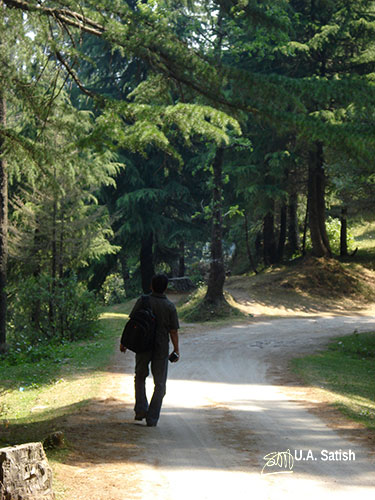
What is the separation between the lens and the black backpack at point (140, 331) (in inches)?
278

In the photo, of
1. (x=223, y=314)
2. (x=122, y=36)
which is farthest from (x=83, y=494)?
(x=223, y=314)

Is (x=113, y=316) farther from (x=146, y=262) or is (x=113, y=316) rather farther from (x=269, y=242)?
(x=269, y=242)

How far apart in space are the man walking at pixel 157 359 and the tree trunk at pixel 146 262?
83.8ft

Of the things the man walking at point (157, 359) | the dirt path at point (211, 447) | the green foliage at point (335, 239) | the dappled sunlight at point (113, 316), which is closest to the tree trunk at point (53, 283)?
the dappled sunlight at point (113, 316)

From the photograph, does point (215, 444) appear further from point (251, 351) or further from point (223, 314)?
point (223, 314)

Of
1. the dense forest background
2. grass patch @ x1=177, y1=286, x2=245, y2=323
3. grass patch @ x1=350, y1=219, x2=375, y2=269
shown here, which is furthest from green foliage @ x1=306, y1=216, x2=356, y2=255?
grass patch @ x1=177, y1=286, x2=245, y2=323

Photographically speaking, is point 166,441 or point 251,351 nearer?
point 166,441

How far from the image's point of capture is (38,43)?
9.82 meters

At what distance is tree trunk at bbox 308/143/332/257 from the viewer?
1108 inches

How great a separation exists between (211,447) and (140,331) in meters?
1.67

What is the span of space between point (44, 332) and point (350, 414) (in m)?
13.5

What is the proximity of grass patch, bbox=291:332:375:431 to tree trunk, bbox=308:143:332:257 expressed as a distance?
11.8 m

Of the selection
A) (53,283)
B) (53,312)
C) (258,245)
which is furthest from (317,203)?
(53,312)

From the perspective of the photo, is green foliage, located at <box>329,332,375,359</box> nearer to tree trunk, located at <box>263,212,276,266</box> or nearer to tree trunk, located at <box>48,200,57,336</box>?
tree trunk, located at <box>48,200,57,336</box>
